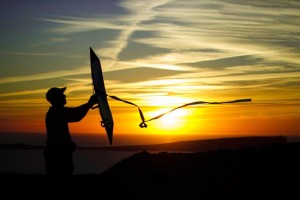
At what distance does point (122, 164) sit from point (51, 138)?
7.57 metres

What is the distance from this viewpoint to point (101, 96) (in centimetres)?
816

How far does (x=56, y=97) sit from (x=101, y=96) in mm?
953

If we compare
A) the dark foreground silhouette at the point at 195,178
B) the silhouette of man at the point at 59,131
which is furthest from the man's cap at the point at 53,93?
the dark foreground silhouette at the point at 195,178

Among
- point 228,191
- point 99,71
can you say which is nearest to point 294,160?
point 228,191

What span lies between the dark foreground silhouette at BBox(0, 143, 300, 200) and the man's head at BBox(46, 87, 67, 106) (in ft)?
9.18

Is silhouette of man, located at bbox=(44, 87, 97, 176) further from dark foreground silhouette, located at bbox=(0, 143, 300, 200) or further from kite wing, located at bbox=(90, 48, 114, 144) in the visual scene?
dark foreground silhouette, located at bbox=(0, 143, 300, 200)

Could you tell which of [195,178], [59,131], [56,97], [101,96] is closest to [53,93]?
[56,97]

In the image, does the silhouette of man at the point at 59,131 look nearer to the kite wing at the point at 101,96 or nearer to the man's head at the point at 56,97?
the man's head at the point at 56,97

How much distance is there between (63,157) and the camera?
752 cm

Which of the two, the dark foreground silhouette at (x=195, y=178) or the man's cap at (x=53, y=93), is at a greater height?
the man's cap at (x=53, y=93)

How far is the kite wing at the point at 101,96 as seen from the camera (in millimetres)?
8102

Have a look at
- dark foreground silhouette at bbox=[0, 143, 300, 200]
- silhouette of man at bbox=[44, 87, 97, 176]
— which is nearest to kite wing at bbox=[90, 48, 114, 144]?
silhouette of man at bbox=[44, 87, 97, 176]

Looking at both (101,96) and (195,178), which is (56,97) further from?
(195,178)

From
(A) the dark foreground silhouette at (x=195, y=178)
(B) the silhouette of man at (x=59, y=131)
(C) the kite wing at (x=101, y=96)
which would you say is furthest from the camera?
A: (A) the dark foreground silhouette at (x=195, y=178)
